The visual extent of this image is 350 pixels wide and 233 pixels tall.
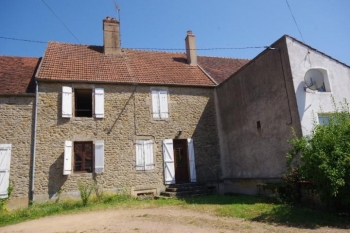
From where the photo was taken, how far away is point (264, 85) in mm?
9508

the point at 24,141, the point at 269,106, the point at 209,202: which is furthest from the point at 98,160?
the point at 269,106

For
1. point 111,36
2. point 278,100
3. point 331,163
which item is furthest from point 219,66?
point 331,163

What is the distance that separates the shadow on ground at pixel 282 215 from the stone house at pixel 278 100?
1380mm

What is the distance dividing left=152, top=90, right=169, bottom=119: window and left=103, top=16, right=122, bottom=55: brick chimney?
3.38 m

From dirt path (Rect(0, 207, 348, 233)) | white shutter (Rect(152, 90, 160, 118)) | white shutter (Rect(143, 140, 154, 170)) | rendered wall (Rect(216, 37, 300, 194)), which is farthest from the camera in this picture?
white shutter (Rect(152, 90, 160, 118))

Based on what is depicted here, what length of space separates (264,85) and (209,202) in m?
4.44

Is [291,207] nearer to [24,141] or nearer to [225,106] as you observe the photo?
[225,106]

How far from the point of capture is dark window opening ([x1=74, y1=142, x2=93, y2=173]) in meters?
10.5

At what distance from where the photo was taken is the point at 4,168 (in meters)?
9.55

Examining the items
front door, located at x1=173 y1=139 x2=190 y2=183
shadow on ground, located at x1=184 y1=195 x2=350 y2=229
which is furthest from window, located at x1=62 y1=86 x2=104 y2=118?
shadow on ground, located at x1=184 y1=195 x2=350 y2=229

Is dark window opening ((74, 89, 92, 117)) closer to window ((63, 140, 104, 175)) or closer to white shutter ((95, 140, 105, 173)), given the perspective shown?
window ((63, 140, 104, 175))

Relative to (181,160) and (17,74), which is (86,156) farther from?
(17,74)

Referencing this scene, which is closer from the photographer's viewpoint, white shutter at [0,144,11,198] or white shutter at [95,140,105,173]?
white shutter at [0,144,11,198]

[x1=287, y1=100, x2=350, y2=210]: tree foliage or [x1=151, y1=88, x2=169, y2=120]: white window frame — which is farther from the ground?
[x1=151, y1=88, x2=169, y2=120]: white window frame
